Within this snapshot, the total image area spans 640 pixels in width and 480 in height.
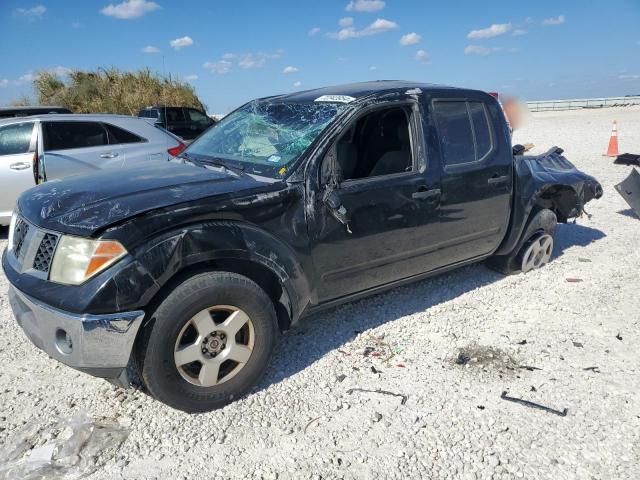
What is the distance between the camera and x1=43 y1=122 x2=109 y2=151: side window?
6.73 meters

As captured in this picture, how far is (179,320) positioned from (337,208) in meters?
1.21

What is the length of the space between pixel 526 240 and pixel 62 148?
5818 mm

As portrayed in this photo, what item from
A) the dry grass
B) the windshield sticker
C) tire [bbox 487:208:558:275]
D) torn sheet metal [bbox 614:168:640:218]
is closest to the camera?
the windshield sticker

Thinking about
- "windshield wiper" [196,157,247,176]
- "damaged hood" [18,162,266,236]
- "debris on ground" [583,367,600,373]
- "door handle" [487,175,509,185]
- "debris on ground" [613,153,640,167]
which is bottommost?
"debris on ground" [583,367,600,373]

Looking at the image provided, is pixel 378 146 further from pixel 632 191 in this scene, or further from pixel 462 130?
pixel 632 191

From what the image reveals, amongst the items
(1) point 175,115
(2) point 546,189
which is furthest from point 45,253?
(1) point 175,115

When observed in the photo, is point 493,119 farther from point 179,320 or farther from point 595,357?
point 179,320

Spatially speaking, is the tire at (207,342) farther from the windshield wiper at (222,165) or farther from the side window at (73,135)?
the side window at (73,135)

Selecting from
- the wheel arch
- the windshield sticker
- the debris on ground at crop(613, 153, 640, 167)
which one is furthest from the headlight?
the debris on ground at crop(613, 153, 640, 167)

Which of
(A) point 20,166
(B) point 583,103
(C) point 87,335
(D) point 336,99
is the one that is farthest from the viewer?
(B) point 583,103

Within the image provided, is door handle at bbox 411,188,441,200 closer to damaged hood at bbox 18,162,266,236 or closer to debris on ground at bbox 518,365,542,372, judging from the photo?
damaged hood at bbox 18,162,266,236

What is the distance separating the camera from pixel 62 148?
6.73m

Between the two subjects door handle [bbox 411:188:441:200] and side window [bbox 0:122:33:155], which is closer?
door handle [bbox 411:188:441:200]

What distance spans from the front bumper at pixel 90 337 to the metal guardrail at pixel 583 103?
41031mm
